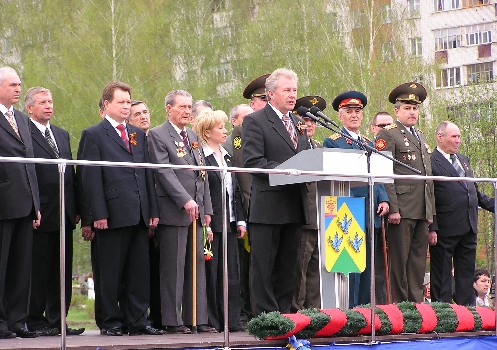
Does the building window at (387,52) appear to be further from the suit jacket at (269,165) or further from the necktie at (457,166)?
the suit jacket at (269,165)

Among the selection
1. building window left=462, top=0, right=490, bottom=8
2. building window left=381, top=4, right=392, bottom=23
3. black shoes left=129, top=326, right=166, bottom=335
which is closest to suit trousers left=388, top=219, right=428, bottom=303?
black shoes left=129, top=326, right=166, bottom=335

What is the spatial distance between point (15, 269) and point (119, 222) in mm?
950

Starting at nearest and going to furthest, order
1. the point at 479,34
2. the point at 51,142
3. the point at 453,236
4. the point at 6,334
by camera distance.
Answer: the point at 6,334 < the point at 51,142 < the point at 453,236 < the point at 479,34

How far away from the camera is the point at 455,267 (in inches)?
484

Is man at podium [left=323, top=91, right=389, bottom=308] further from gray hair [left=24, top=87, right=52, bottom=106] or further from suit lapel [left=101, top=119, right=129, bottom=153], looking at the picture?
gray hair [left=24, top=87, right=52, bottom=106]

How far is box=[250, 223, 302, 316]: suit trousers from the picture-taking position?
9.66m

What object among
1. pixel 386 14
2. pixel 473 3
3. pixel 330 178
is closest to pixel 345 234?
pixel 330 178

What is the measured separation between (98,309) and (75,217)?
807 mm

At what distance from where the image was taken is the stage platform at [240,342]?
8.32 meters

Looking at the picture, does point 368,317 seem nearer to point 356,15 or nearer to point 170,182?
point 170,182

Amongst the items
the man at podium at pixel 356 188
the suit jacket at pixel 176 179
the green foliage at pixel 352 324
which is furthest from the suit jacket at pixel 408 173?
the suit jacket at pixel 176 179

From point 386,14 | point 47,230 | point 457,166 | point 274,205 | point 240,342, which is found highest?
point 386,14

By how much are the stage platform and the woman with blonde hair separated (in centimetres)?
46

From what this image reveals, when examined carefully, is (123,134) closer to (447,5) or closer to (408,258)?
(408,258)
